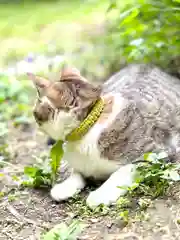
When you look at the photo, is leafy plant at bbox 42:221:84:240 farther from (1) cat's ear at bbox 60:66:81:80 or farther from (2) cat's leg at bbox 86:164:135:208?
(1) cat's ear at bbox 60:66:81:80

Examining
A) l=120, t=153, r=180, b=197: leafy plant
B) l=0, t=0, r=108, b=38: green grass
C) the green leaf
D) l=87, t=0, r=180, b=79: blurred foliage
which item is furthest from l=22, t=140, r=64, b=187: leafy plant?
l=0, t=0, r=108, b=38: green grass

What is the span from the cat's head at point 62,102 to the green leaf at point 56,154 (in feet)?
0.37

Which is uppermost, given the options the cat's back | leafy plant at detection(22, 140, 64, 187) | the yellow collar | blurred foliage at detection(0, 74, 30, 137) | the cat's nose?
the cat's nose

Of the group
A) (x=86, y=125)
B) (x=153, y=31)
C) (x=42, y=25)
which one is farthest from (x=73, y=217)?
(x=42, y=25)

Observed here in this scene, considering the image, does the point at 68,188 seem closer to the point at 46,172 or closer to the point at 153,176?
the point at 46,172

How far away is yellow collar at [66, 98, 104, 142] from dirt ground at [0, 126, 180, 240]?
27 cm

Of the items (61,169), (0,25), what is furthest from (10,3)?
(61,169)

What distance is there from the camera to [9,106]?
3479 mm

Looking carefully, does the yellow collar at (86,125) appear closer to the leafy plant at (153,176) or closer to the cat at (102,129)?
the cat at (102,129)

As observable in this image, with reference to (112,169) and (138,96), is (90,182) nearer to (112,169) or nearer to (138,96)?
(112,169)

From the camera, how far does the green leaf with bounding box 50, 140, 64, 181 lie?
6.69ft

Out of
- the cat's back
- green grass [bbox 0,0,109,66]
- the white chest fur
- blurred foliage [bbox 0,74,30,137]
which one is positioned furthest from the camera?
green grass [bbox 0,0,109,66]

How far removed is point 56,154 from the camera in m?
2.07

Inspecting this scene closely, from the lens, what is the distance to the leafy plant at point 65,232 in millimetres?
1608
